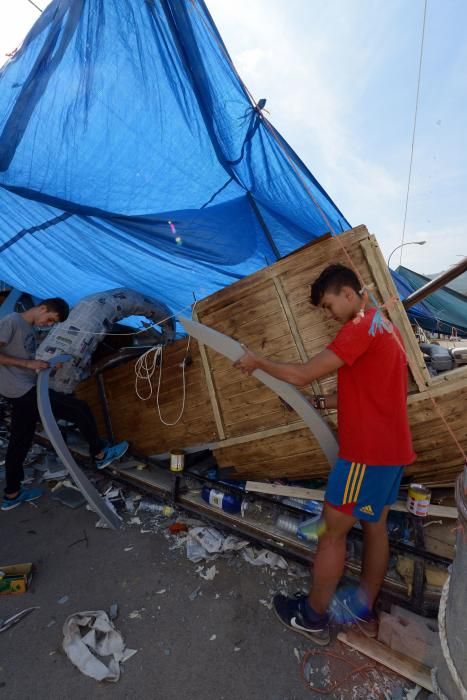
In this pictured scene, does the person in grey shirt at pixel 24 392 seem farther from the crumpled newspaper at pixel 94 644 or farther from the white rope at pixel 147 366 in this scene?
the crumpled newspaper at pixel 94 644

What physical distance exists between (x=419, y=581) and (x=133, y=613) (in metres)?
1.99

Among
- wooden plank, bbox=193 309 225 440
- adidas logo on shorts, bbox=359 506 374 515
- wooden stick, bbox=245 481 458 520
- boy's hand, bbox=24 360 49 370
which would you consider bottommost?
wooden stick, bbox=245 481 458 520

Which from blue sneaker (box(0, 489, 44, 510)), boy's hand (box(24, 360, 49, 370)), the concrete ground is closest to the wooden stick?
the concrete ground

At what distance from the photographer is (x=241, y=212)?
14.0 ft

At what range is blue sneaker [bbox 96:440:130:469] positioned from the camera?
395cm

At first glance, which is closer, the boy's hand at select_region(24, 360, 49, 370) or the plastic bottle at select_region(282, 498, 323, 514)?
the plastic bottle at select_region(282, 498, 323, 514)

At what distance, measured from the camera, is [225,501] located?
324 cm

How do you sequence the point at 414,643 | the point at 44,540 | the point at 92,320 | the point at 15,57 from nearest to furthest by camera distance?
the point at 414,643 < the point at 15,57 < the point at 44,540 < the point at 92,320

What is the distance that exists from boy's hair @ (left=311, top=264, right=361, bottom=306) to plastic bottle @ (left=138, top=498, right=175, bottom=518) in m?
2.74

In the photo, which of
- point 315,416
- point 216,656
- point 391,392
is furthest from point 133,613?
point 391,392

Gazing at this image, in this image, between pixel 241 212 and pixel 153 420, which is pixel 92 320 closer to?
pixel 153 420

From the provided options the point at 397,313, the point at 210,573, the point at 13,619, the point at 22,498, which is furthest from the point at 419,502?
the point at 22,498

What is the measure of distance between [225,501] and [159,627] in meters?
1.09

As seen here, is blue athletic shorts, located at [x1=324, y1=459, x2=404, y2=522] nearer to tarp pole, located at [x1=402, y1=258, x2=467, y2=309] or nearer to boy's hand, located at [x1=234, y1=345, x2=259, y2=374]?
boy's hand, located at [x1=234, y1=345, x2=259, y2=374]
